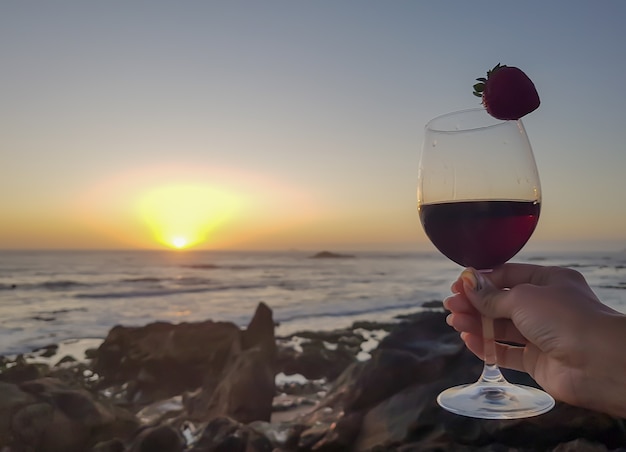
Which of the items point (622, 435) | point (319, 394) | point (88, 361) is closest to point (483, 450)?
point (622, 435)

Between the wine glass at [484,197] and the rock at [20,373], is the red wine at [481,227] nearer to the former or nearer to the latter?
the wine glass at [484,197]

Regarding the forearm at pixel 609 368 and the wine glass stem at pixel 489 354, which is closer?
the forearm at pixel 609 368

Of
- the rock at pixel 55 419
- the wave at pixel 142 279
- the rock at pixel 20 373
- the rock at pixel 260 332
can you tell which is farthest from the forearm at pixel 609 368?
the wave at pixel 142 279

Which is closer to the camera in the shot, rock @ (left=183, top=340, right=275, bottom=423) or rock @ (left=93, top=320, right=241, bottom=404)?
rock @ (left=183, top=340, right=275, bottom=423)

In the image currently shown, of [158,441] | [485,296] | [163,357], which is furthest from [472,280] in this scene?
[163,357]

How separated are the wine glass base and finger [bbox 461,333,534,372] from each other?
12 cm

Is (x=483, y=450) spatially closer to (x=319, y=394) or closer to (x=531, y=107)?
(x=531, y=107)

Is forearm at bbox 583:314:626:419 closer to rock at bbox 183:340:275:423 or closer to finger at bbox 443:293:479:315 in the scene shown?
finger at bbox 443:293:479:315

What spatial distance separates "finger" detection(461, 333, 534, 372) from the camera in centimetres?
201

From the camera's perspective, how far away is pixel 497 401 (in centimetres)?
177

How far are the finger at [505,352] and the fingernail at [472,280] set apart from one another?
1.00 feet

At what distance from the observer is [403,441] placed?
245 centimetres

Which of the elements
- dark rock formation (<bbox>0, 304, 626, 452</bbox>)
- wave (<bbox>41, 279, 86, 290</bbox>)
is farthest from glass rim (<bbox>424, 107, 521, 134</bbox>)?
wave (<bbox>41, 279, 86, 290</bbox>)

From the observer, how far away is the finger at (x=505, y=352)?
2.01m
